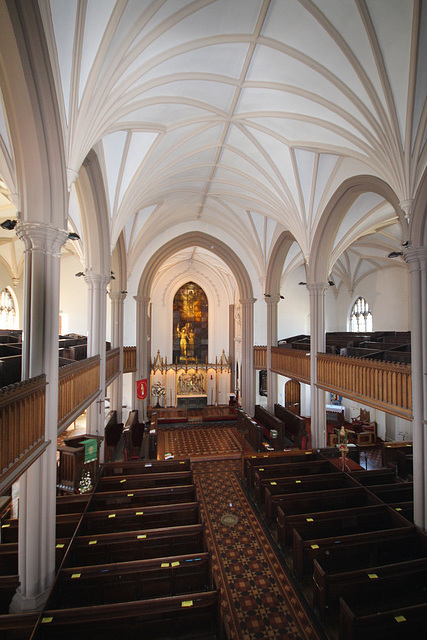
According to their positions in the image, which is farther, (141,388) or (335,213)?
(141,388)

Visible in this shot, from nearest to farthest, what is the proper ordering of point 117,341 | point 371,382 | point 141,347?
point 371,382 < point 117,341 < point 141,347

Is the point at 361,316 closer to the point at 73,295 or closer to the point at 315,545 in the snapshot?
the point at 315,545

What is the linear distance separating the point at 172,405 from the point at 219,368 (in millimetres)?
4008

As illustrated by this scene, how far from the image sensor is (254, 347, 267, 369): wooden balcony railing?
18094mm

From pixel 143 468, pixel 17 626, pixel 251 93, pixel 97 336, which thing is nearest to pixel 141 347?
pixel 97 336

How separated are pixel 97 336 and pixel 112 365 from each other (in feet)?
11.6

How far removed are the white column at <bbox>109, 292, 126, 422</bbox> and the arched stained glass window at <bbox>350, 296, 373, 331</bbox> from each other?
45.0ft

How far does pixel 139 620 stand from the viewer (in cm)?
430

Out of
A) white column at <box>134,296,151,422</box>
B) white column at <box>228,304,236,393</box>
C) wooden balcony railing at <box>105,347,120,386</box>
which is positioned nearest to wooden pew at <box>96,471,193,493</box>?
wooden balcony railing at <box>105,347,120,386</box>

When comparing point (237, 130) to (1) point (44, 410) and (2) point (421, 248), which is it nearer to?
(2) point (421, 248)

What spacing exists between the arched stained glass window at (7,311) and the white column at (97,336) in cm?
1046

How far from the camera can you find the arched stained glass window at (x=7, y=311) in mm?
17938

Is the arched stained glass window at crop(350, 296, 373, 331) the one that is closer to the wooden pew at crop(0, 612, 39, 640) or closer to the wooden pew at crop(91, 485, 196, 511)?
the wooden pew at crop(91, 485, 196, 511)

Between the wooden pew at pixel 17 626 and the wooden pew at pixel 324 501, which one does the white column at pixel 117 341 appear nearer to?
the wooden pew at pixel 324 501
